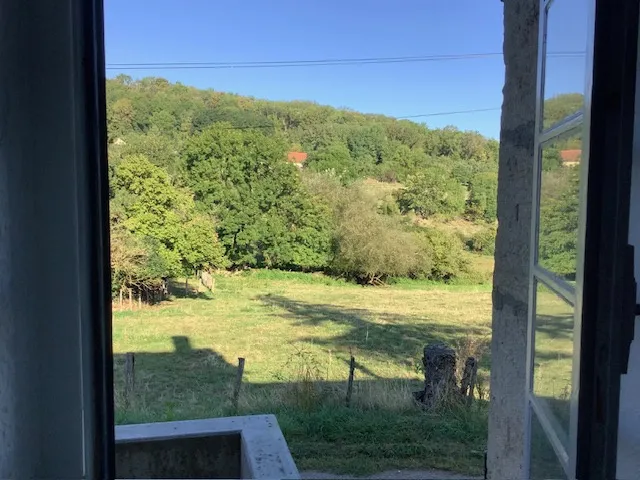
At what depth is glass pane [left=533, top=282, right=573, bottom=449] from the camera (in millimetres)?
615

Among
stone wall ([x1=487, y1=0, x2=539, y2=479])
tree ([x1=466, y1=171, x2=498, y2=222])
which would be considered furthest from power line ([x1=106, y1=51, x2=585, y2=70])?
stone wall ([x1=487, y1=0, x2=539, y2=479])

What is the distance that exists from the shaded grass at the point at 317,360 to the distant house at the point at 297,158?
4384 mm

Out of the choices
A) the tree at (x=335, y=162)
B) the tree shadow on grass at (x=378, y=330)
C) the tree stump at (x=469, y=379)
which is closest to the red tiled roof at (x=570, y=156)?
the tree stump at (x=469, y=379)

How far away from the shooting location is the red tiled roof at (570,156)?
59 cm

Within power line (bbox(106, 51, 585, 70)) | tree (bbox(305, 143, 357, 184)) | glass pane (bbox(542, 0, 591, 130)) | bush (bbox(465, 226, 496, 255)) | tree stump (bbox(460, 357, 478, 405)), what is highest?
power line (bbox(106, 51, 585, 70))

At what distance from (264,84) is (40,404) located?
2679 centimetres

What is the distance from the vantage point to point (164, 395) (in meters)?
6.14

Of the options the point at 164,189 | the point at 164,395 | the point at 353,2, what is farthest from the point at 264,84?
the point at 164,395

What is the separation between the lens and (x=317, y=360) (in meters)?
8.34

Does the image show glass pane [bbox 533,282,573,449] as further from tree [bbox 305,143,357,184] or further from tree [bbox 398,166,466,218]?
tree [bbox 305,143,357,184]

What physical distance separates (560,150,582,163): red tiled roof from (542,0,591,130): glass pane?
5cm

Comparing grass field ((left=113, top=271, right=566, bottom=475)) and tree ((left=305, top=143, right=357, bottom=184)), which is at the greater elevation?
tree ((left=305, top=143, right=357, bottom=184))

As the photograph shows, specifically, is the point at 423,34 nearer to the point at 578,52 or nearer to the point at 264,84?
the point at 264,84

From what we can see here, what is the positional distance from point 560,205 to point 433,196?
1831 cm
